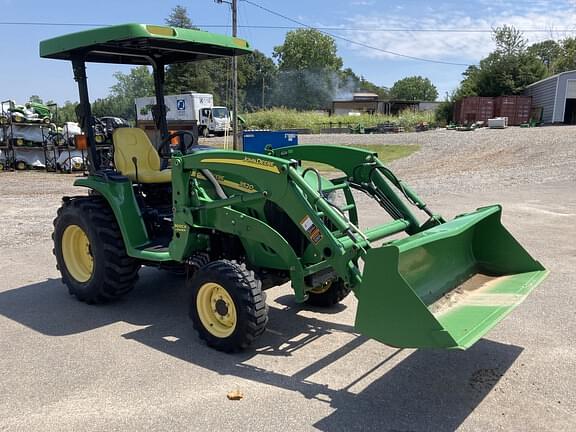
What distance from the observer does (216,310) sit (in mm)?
4262

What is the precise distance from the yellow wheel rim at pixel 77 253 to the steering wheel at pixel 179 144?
1.18m

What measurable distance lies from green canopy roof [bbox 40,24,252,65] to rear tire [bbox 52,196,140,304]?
1447 millimetres

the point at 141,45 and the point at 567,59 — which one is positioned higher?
the point at 567,59

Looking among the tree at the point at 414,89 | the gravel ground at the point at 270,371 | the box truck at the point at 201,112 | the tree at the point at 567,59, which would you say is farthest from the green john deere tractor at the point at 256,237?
the tree at the point at 414,89

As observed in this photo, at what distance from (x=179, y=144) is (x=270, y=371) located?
113 inches

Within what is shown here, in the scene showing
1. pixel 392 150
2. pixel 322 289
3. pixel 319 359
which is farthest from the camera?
pixel 392 150

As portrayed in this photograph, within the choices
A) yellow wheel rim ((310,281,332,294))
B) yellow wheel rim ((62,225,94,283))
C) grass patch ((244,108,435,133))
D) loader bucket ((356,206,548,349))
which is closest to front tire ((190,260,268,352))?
loader bucket ((356,206,548,349))

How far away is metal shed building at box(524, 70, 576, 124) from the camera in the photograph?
33.9 m

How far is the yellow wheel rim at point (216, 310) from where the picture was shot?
4.16 meters

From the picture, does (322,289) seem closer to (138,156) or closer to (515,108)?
(138,156)

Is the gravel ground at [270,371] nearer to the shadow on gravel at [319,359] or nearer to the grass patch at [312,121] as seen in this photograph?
the shadow on gravel at [319,359]

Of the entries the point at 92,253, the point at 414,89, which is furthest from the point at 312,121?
the point at 414,89

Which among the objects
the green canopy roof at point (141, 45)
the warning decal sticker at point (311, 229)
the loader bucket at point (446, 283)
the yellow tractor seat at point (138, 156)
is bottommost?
the loader bucket at point (446, 283)

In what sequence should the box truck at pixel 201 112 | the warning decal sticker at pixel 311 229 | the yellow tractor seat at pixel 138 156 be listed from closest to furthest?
1. the warning decal sticker at pixel 311 229
2. the yellow tractor seat at pixel 138 156
3. the box truck at pixel 201 112
